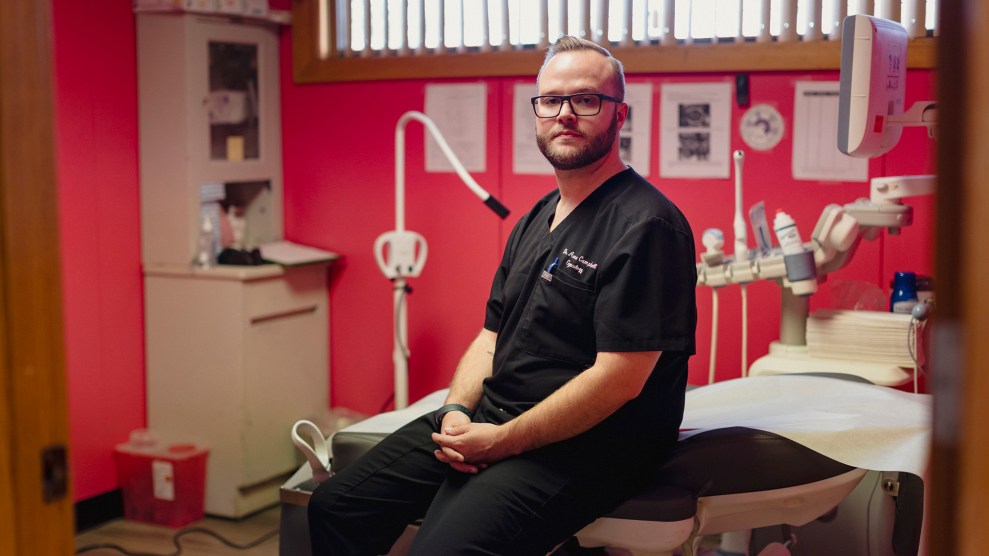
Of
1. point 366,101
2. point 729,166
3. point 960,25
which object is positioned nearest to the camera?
point 960,25

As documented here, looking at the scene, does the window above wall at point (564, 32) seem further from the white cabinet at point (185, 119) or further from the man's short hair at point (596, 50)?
the man's short hair at point (596, 50)

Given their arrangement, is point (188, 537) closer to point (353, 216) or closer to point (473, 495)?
point (353, 216)

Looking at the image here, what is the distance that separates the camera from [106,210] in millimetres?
3361

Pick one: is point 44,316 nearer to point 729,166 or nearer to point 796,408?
point 796,408

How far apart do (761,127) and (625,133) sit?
0.41m

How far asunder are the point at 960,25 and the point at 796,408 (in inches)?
68.6

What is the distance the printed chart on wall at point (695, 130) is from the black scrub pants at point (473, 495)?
1.34 meters

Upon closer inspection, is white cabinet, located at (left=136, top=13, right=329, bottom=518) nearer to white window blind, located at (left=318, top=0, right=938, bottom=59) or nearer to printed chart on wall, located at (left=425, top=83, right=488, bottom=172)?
white window blind, located at (left=318, top=0, right=938, bottom=59)

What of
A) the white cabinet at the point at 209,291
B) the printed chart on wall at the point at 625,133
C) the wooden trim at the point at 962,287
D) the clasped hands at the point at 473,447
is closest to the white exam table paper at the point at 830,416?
the clasped hands at the point at 473,447

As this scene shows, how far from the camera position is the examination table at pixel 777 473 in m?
1.96

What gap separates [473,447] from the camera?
78.0 inches

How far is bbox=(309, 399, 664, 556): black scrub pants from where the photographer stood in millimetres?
1830

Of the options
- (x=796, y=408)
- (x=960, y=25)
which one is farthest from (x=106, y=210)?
(x=960, y=25)

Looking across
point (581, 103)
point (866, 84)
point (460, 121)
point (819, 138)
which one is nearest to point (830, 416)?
point (866, 84)
